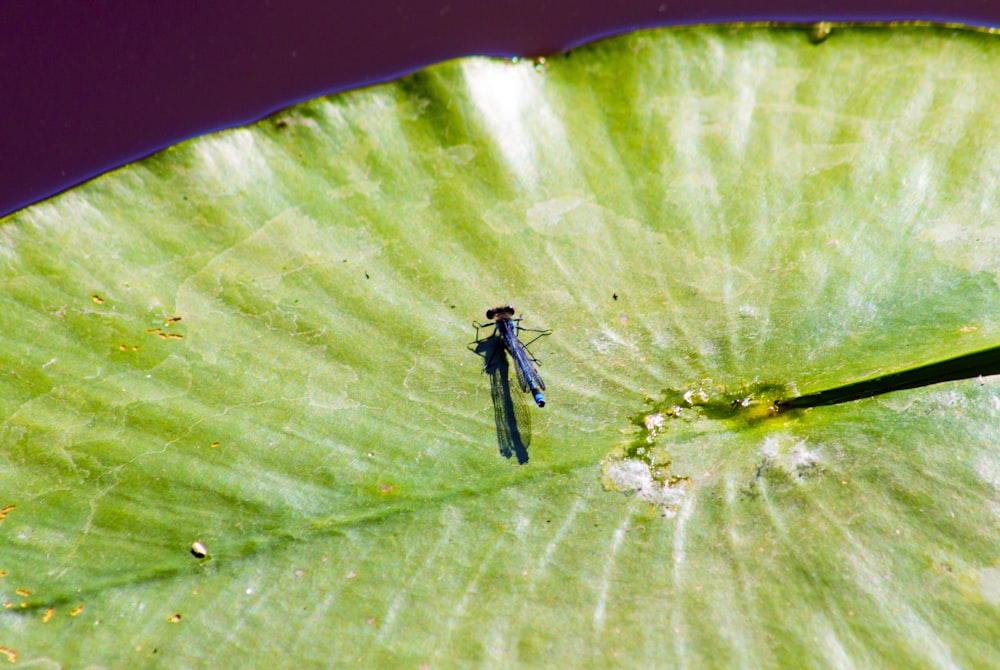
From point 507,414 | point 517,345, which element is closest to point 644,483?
point 507,414

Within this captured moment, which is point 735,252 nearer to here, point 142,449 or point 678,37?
point 678,37

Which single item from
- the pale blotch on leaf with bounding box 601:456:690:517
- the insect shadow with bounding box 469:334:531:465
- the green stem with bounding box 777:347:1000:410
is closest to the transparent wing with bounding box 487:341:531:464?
the insect shadow with bounding box 469:334:531:465

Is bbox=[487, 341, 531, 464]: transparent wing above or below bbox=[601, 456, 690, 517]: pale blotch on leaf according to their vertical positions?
above

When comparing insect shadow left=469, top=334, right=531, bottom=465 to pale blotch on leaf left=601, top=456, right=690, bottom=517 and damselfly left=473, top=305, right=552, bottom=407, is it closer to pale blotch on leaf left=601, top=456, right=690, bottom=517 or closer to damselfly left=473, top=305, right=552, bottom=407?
damselfly left=473, top=305, right=552, bottom=407

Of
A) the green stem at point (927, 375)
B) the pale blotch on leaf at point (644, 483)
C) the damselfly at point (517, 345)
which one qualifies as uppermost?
the damselfly at point (517, 345)

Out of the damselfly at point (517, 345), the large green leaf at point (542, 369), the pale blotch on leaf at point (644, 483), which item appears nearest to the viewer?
the large green leaf at point (542, 369)

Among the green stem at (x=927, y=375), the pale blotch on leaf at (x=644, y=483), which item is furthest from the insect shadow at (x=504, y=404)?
the green stem at (x=927, y=375)

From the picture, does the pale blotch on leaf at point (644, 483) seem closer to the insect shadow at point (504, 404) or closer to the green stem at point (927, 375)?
the insect shadow at point (504, 404)
